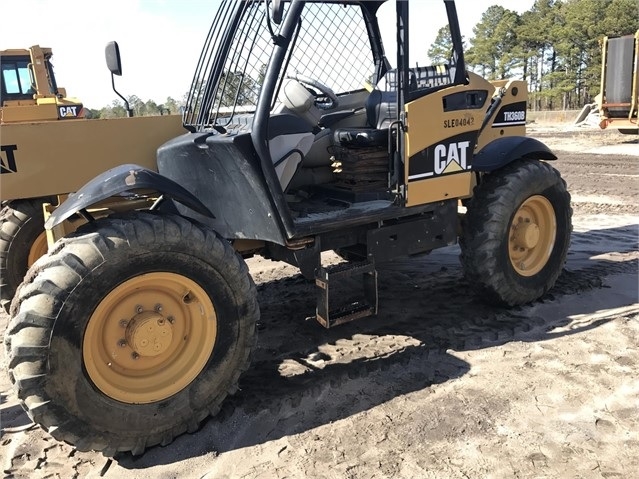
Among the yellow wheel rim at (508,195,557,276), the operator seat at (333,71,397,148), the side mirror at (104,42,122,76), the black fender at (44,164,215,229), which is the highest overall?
the side mirror at (104,42,122,76)

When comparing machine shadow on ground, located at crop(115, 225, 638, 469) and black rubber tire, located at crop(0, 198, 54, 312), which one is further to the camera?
black rubber tire, located at crop(0, 198, 54, 312)

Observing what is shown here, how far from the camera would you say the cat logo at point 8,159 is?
5371 millimetres

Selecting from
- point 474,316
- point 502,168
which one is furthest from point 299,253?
point 502,168

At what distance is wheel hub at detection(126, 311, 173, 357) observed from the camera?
9.71 feet

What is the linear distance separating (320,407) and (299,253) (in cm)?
101

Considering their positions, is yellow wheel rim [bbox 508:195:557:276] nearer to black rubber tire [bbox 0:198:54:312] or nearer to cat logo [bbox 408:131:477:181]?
cat logo [bbox 408:131:477:181]

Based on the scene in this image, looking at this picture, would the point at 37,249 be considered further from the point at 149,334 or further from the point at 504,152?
the point at 504,152

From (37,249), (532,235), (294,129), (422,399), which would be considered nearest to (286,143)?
(294,129)

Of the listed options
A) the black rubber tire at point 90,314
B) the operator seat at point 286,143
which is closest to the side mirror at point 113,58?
the operator seat at point 286,143

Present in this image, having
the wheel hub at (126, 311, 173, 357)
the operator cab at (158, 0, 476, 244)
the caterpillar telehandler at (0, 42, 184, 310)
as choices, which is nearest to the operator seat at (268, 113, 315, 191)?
the operator cab at (158, 0, 476, 244)

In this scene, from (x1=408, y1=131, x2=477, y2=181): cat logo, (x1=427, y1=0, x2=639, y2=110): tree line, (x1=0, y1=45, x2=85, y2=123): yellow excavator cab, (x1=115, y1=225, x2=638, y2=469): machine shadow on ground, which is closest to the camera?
(x1=115, y1=225, x2=638, y2=469): machine shadow on ground

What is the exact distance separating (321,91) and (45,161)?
2.95 metres

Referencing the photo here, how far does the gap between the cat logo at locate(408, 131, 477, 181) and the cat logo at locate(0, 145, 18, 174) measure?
12.7 feet

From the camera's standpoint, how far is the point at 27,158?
550cm
